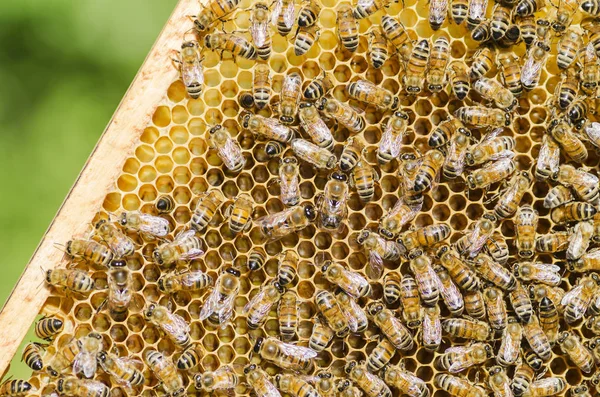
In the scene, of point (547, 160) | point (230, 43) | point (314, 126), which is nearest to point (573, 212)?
point (547, 160)

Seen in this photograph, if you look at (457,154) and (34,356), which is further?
(34,356)

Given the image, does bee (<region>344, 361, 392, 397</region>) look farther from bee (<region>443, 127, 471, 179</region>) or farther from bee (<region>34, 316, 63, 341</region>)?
bee (<region>34, 316, 63, 341</region>)

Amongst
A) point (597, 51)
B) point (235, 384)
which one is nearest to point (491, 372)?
point (235, 384)

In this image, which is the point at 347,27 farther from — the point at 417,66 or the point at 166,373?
the point at 166,373

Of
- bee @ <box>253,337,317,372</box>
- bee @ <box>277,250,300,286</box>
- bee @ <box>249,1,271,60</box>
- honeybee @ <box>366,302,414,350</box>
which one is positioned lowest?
bee @ <box>253,337,317,372</box>

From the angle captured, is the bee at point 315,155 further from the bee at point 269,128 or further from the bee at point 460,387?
the bee at point 460,387

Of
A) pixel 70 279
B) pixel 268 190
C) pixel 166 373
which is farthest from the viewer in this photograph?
pixel 268 190

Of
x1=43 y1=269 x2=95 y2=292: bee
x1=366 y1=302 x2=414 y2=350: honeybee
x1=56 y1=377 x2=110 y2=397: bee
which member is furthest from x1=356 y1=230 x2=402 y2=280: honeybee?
x1=56 y1=377 x2=110 y2=397: bee

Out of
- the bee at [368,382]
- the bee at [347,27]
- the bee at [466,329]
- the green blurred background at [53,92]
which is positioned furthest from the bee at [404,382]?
the green blurred background at [53,92]

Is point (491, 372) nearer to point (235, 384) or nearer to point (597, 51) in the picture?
point (235, 384)
